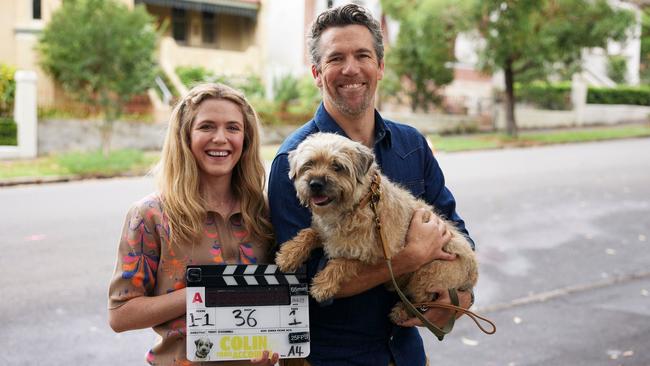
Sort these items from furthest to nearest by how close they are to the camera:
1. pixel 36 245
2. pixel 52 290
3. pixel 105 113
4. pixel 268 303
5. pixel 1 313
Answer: pixel 105 113 < pixel 36 245 < pixel 52 290 < pixel 1 313 < pixel 268 303

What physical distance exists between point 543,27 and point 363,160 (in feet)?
79.8

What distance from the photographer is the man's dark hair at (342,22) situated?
11.0 feet

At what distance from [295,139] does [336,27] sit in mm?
601

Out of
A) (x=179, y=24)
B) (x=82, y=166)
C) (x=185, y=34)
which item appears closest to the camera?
(x=82, y=166)

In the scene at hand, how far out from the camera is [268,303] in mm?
3066

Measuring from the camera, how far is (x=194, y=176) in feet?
10.4

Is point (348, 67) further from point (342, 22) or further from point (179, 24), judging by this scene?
point (179, 24)

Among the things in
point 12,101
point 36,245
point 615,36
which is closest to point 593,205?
point 36,245

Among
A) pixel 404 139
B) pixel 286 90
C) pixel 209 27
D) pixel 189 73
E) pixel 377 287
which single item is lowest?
pixel 377 287

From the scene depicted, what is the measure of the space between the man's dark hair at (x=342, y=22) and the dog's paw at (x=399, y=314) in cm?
127

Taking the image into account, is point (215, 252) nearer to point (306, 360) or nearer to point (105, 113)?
point (306, 360)

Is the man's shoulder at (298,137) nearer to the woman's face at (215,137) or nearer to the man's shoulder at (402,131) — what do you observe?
the woman's face at (215,137)

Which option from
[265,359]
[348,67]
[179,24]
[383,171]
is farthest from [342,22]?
[179,24]

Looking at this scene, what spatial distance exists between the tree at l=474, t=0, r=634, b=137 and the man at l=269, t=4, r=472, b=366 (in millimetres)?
22664
